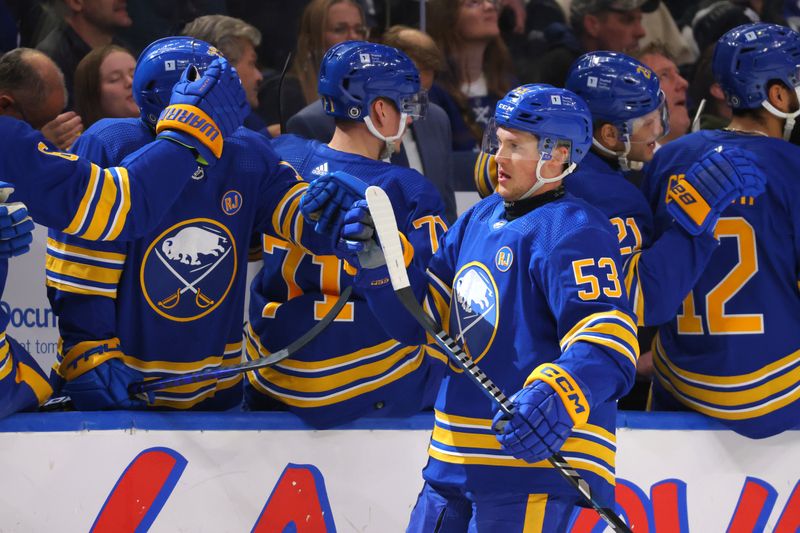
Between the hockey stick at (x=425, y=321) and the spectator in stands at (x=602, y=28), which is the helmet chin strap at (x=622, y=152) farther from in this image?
the spectator in stands at (x=602, y=28)

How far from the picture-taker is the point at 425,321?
2.74 meters

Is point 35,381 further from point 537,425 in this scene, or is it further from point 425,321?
point 537,425

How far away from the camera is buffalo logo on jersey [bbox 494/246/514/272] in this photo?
275 centimetres

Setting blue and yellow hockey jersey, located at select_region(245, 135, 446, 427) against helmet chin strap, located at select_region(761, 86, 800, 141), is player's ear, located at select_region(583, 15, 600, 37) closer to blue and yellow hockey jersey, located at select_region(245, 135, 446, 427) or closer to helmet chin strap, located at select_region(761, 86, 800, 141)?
helmet chin strap, located at select_region(761, 86, 800, 141)

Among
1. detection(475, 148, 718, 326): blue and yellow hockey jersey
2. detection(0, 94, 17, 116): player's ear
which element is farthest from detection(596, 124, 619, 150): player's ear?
detection(0, 94, 17, 116): player's ear

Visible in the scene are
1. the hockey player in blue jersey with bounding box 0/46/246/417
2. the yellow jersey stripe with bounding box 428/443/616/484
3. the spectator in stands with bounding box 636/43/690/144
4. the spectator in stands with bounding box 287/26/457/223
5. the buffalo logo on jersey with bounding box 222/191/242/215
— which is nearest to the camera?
the yellow jersey stripe with bounding box 428/443/616/484

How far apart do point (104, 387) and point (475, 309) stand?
1.09m

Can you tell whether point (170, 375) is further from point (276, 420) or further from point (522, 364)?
point (522, 364)

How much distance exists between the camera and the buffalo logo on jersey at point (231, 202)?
3.41 metres

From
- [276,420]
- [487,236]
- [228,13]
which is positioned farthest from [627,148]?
[228,13]

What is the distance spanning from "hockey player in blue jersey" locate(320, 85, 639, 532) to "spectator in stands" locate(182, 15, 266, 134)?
175 cm

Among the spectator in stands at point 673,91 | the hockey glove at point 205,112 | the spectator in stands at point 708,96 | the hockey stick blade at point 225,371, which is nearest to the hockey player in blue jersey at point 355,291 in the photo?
the hockey stick blade at point 225,371

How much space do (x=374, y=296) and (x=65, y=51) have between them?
6.95 ft

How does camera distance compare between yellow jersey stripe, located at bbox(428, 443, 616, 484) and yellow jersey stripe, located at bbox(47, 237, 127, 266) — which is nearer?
yellow jersey stripe, located at bbox(428, 443, 616, 484)
